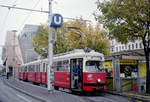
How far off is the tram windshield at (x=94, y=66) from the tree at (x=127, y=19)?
248 centimetres

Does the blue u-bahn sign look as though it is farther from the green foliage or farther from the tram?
the green foliage

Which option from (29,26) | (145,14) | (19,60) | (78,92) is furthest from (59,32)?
(19,60)

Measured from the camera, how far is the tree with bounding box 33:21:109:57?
1091 inches

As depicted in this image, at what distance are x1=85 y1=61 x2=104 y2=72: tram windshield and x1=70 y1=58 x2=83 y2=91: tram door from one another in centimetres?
51

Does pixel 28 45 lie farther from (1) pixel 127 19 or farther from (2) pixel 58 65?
(1) pixel 127 19

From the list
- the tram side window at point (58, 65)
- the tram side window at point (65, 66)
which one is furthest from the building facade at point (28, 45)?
the tram side window at point (65, 66)

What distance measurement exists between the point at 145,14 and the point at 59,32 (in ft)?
65.0

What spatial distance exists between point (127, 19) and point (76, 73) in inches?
209

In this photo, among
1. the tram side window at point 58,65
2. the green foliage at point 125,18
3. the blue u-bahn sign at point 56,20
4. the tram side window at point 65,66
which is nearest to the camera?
the green foliage at point 125,18

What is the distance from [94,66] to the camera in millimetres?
A: 15477

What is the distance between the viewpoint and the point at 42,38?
34906mm

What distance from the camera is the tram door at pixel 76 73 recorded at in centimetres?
1535

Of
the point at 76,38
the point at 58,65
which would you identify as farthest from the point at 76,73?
the point at 76,38

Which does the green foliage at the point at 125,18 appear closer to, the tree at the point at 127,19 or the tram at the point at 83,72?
the tree at the point at 127,19
